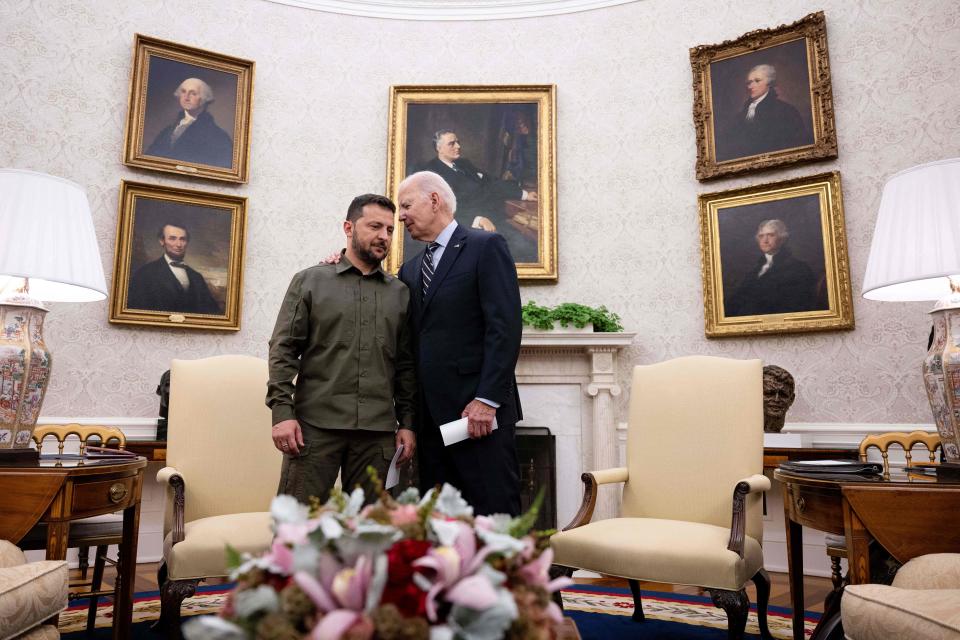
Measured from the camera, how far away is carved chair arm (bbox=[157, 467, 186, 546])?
242 cm

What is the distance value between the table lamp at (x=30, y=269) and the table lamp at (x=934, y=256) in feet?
9.78

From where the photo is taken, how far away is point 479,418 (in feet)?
7.69

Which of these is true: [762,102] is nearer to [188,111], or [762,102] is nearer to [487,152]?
[487,152]

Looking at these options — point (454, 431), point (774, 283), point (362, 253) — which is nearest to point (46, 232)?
point (362, 253)

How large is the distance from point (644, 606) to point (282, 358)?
7.56ft

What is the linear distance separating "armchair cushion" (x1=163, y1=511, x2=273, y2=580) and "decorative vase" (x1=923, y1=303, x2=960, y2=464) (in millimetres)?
2237

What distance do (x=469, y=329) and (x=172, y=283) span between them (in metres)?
3.05

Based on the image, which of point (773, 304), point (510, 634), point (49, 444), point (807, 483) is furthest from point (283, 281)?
point (510, 634)

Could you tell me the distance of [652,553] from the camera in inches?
89.5

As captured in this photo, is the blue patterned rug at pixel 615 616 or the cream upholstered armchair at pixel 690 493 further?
the blue patterned rug at pixel 615 616

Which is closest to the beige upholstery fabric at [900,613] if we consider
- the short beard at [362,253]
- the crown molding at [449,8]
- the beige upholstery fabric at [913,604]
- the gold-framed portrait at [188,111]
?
the beige upholstery fabric at [913,604]

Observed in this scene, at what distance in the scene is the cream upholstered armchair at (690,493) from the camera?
2236 millimetres

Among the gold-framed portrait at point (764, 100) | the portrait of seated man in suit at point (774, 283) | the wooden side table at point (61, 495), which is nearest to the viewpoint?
the wooden side table at point (61, 495)

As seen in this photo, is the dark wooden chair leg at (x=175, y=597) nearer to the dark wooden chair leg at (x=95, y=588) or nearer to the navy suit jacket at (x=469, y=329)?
the dark wooden chair leg at (x=95, y=588)
